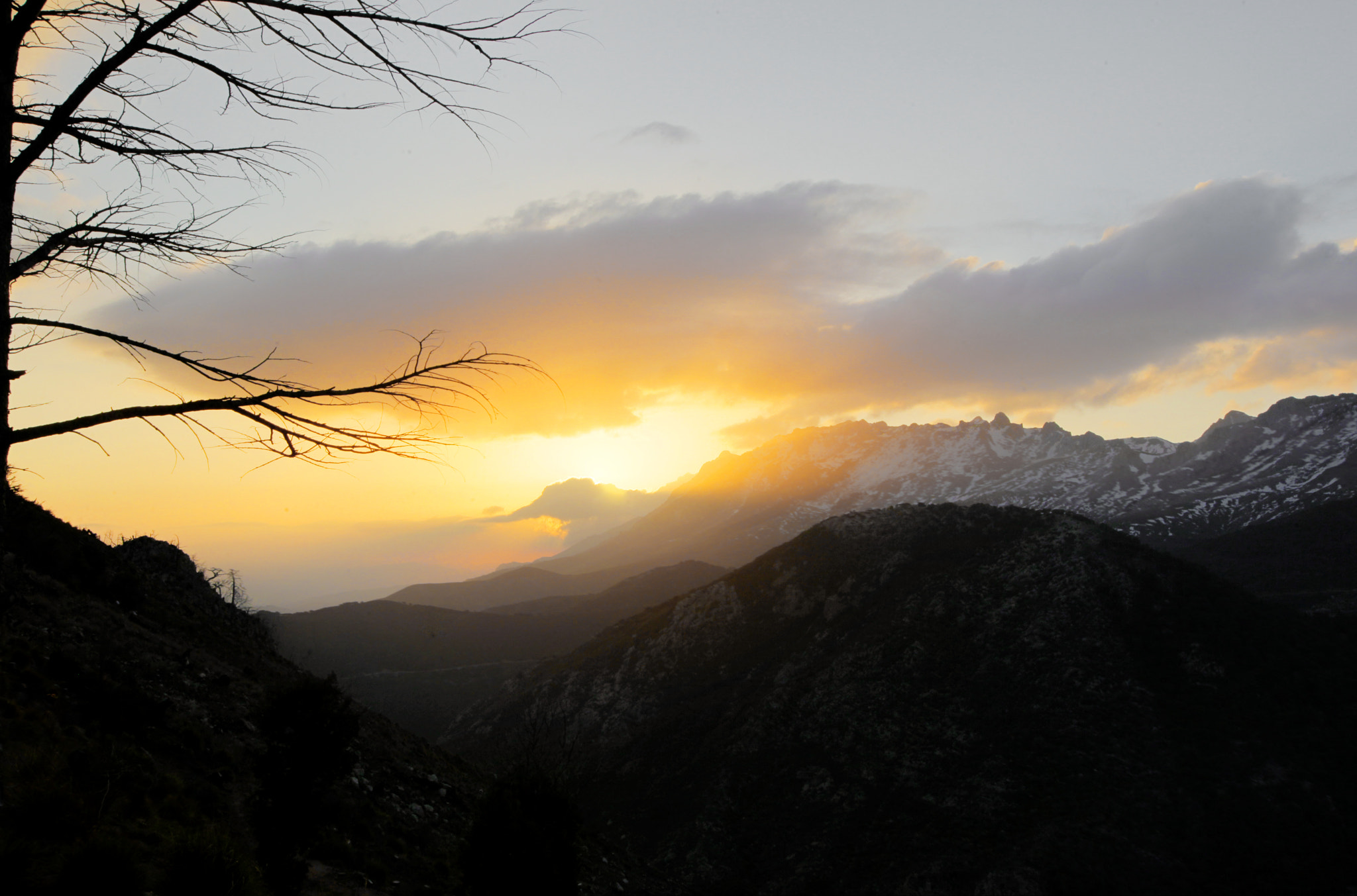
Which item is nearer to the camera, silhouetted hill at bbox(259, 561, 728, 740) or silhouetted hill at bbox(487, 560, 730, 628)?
silhouetted hill at bbox(259, 561, 728, 740)

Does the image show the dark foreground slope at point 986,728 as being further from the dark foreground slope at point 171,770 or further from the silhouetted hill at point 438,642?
the silhouetted hill at point 438,642

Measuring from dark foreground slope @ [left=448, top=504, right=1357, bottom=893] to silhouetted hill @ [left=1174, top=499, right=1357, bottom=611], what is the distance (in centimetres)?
2480

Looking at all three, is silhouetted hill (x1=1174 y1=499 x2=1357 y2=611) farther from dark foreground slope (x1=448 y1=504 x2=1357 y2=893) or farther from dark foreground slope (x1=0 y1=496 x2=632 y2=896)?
dark foreground slope (x1=0 y1=496 x2=632 y2=896)

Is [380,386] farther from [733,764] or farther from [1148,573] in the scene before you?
[1148,573]

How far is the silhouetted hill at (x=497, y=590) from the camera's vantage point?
171 meters

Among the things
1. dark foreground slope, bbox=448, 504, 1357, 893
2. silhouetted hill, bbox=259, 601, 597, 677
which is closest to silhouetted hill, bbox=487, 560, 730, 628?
silhouetted hill, bbox=259, 601, 597, 677

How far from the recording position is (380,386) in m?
4.55

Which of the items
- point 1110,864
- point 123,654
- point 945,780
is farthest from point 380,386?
point 945,780

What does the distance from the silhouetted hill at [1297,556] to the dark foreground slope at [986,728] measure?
2480cm

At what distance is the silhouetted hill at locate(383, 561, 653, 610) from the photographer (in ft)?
561

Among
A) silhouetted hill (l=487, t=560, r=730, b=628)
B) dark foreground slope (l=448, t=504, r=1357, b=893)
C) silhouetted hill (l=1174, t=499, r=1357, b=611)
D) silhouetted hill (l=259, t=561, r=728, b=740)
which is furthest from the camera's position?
silhouetted hill (l=487, t=560, r=730, b=628)

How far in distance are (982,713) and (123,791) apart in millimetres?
40375

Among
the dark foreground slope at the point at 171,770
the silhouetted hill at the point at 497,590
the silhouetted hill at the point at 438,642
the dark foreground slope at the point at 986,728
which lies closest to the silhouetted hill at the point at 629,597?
the silhouetted hill at the point at 438,642

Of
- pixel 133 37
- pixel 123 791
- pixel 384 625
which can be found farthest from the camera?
pixel 384 625
